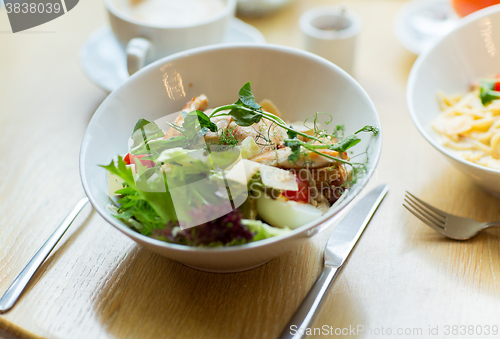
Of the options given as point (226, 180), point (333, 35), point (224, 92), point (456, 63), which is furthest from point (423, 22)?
point (226, 180)

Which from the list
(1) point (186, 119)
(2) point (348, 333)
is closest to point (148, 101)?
(1) point (186, 119)

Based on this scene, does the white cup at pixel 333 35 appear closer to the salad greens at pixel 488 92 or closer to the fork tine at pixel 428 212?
the salad greens at pixel 488 92

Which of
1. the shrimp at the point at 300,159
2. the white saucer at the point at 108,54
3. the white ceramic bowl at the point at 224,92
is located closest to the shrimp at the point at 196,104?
the white ceramic bowl at the point at 224,92

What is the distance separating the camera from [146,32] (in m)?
1.36

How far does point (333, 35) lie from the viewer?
1406mm

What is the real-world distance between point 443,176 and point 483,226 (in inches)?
8.4

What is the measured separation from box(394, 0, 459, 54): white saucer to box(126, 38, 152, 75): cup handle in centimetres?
104

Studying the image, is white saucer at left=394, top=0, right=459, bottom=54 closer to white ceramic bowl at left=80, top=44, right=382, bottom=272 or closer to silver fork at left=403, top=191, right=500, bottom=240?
white ceramic bowl at left=80, top=44, right=382, bottom=272

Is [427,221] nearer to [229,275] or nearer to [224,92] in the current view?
[229,275]

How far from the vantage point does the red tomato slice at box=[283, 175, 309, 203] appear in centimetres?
81

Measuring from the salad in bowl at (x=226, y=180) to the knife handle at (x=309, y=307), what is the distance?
16 centimetres

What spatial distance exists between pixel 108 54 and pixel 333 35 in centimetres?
86

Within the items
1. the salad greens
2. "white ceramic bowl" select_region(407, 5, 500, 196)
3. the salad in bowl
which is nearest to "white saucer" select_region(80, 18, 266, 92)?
the salad in bowl

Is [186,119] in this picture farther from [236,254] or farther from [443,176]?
[443,176]
